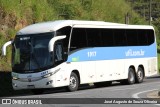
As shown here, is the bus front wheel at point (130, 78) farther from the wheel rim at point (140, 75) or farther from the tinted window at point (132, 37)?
the tinted window at point (132, 37)

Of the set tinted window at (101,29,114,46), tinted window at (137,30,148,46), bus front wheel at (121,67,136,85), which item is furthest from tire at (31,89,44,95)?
tinted window at (137,30,148,46)

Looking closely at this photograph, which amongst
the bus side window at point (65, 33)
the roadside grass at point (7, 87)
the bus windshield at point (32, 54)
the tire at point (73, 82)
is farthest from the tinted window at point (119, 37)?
the bus windshield at point (32, 54)

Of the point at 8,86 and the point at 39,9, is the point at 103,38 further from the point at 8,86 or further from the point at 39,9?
the point at 39,9

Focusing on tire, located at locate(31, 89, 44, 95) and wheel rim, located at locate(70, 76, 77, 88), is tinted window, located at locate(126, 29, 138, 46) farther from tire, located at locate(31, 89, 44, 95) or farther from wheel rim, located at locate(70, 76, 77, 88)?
tire, located at locate(31, 89, 44, 95)

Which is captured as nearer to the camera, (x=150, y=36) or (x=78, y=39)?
(x=78, y=39)

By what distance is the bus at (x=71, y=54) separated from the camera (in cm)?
2319

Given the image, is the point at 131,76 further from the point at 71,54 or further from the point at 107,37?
the point at 71,54

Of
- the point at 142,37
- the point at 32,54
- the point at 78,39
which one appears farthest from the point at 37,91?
the point at 142,37

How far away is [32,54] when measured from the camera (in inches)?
922

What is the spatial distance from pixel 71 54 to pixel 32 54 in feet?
6.37

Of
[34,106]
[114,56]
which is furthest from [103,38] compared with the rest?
[34,106]

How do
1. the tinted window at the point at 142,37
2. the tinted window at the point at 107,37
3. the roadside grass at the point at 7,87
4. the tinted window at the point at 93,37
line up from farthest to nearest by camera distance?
the tinted window at the point at 142,37 → the tinted window at the point at 107,37 → the roadside grass at the point at 7,87 → the tinted window at the point at 93,37

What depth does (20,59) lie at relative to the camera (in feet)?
78.0

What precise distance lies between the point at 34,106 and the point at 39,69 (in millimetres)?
7119
